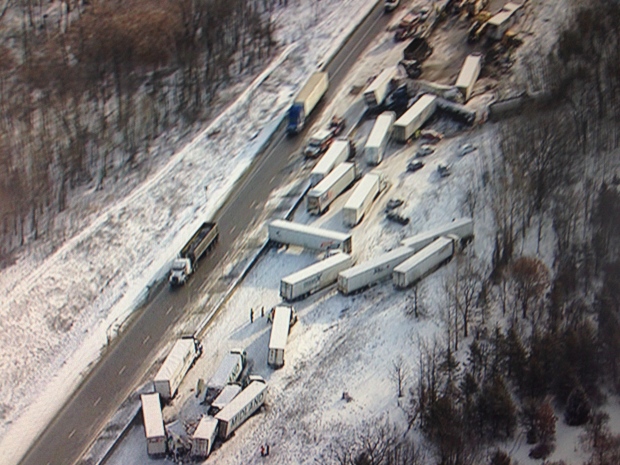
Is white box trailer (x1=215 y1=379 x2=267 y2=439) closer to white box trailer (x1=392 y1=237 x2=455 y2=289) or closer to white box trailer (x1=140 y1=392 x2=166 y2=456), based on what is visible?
white box trailer (x1=140 y1=392 x2=166 y2=456)

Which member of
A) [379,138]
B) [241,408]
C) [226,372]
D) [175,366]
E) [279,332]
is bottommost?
[175,366]

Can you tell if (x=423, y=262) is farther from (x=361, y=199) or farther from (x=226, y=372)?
(x=226, y=372)

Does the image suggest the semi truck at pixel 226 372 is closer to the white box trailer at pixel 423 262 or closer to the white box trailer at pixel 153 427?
the white box trailer at pixel 153 427

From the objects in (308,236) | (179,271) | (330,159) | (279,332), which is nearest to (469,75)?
(330,159)

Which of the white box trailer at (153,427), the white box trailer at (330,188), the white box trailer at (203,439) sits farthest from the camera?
the white box trailer at (330,188)

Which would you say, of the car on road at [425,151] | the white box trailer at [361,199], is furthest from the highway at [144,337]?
the car on road at [425,151]

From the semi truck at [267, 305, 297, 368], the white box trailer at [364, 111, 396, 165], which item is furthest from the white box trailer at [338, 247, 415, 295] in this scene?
the white box trailer at [364, 111, 396, 165]
